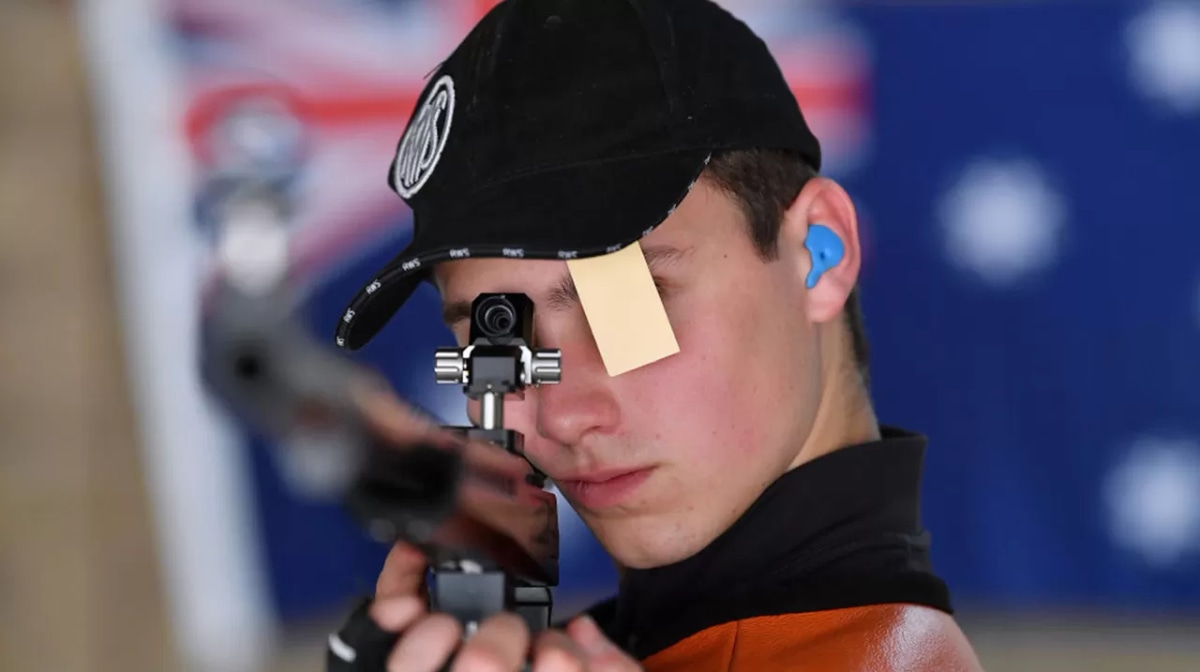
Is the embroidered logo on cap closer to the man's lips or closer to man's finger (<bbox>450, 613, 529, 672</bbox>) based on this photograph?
the man's lips

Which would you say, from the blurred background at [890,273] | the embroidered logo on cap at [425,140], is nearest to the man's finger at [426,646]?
the embroidered logo on cap at [425,140]

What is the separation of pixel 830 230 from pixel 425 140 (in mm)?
395


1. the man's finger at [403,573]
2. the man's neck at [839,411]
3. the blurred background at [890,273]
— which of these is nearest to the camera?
the man's finger at [403,573]

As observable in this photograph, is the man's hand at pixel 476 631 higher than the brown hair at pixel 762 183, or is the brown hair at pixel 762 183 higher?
the brown hair at pixel 762 183

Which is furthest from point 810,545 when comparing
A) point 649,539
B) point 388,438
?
point 388,438

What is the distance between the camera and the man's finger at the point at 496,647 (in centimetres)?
72

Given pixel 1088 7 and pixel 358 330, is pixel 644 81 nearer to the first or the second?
pixel 358 330

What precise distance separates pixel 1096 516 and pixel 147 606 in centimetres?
176

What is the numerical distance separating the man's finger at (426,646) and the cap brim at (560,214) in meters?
0.36

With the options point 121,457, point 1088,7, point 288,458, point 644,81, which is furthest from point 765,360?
point 121,457

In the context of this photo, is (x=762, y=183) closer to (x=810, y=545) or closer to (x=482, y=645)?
(x=810, y=545)

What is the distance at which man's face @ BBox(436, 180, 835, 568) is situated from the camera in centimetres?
116

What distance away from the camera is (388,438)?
24.2 inches

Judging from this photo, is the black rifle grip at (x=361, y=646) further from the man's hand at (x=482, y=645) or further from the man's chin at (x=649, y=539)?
the man's chin at (x=649, y=539)
